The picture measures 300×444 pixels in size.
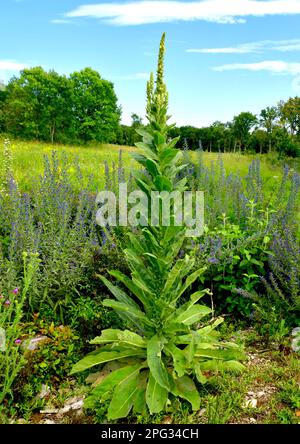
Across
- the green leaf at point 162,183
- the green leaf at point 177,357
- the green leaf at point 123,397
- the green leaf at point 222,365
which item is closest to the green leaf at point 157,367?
the green leaf at point 177,357

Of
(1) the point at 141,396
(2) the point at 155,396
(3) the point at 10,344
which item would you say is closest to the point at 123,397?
(1) the point at 141,396

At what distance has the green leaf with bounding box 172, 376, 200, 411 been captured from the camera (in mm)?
3283

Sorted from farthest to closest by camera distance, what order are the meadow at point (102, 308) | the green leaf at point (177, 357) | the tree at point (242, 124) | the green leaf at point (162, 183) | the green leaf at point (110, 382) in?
the tree at point (242, 124) < the meadow at point (102, 308) < the green leaf at point (110, 382) < the green leaf at point (177, 357) < the green leaf at point (162, 183)

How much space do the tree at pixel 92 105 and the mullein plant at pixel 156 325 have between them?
38131 mm

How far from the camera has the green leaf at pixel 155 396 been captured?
311 cm

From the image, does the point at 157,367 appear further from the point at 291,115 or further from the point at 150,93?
the point at 291,115

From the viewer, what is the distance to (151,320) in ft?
11.2

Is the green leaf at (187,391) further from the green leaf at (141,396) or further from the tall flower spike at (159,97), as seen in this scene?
the tall flower spike at (159,97)

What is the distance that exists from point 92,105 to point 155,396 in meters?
40.4

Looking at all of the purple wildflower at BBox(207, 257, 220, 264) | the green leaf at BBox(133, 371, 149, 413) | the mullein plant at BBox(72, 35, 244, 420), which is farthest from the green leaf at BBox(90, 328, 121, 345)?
the purple wildflower at BBox(207, 257, 220, 264)

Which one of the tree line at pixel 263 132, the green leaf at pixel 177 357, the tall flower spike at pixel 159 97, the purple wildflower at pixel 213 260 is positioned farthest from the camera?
the tree line at pixel 263 132

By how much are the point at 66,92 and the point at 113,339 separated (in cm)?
3994

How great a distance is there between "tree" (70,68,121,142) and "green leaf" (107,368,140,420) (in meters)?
38.4
